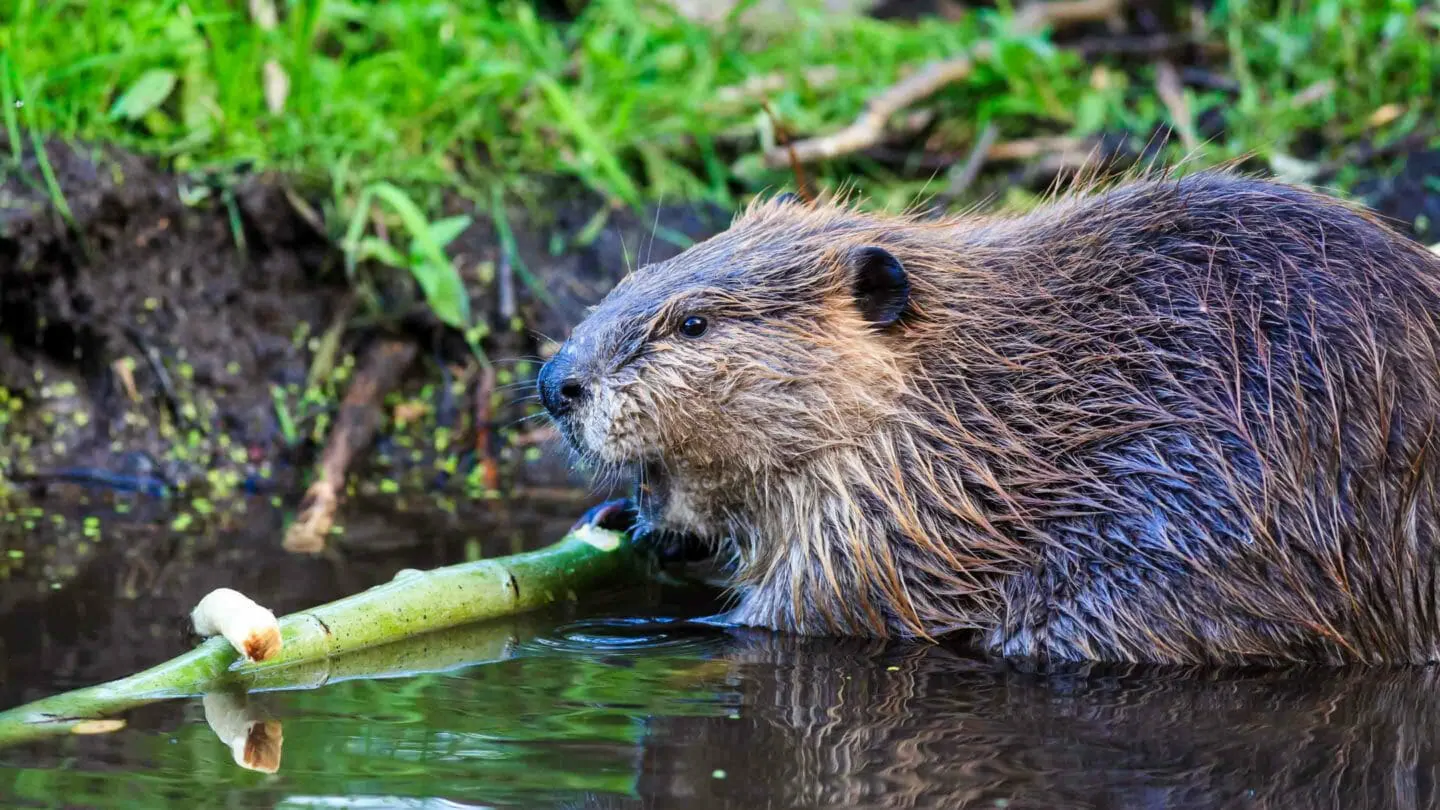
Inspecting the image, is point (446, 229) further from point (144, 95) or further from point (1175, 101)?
point (1175, 101)

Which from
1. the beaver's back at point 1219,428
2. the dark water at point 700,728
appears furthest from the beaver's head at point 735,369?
the dark water at point 700,728

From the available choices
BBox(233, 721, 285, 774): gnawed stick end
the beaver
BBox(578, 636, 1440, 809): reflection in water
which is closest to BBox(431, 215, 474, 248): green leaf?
the beaver

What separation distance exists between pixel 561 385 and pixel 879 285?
2.34 feet

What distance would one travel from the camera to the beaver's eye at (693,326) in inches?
133

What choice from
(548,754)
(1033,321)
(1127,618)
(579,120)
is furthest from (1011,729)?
(579,120)

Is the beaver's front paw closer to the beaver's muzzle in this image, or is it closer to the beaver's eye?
the beaver's muzzle

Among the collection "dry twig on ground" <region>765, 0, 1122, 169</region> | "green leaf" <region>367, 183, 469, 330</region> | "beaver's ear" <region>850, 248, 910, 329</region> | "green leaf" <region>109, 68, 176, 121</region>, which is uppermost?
"dry twig on ground" <region>765, 0, 1122, 169</region>

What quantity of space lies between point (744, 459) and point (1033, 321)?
685 millimetres

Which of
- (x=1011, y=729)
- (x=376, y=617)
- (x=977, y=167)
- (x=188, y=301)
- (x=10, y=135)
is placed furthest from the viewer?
(x=977, y=167)

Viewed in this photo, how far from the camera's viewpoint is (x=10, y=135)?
4.54 metres

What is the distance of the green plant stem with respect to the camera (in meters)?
2.53

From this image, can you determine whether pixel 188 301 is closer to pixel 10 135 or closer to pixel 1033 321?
pixel 10 135

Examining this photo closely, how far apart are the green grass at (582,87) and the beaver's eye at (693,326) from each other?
1.91 m

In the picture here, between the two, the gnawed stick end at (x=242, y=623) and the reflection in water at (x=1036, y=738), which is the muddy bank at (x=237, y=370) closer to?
the gnawed stick end at (x=242, y=623)
